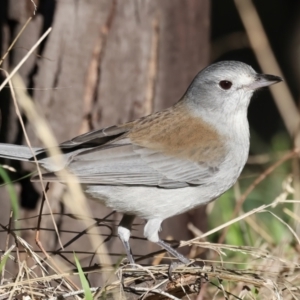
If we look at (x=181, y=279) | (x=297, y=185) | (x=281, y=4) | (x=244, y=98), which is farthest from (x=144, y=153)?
(x=281, y=4)

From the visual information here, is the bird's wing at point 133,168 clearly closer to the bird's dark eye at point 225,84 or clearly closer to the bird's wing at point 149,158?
the bird's wing at point 149,158

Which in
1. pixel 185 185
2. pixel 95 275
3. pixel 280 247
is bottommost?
pixel 95 275

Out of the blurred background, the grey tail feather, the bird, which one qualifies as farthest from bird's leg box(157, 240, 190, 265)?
the grey tail feather

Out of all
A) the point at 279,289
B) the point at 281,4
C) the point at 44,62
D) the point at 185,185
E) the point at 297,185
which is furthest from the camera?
the point at 281,4

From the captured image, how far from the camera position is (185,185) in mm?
4441

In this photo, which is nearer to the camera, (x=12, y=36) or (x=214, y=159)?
(x=214, y=159)

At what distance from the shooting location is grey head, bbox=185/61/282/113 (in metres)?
4.70

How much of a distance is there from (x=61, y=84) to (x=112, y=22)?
57 cm

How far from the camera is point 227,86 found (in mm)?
4785

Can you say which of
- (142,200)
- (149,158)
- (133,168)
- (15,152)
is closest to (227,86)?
(149,158)

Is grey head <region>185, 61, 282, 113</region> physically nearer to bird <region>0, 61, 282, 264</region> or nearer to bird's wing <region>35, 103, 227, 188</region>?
bird <region>0, 61, 282, 264</region>

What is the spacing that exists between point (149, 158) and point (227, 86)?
0.76 metres

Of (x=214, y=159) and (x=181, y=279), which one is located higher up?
(x=214, y=159)

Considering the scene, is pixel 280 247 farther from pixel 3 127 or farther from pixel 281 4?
pixel 281 4
